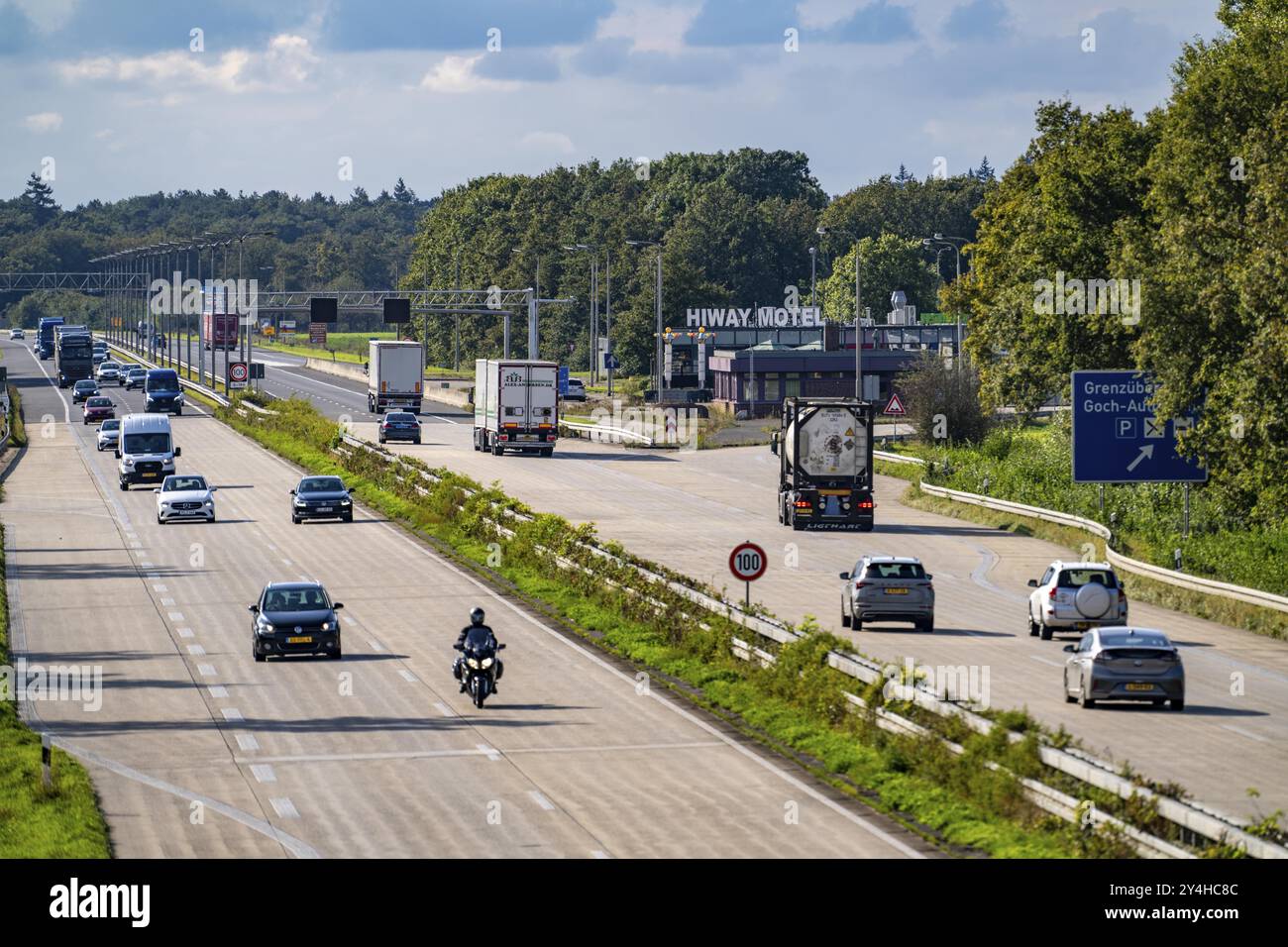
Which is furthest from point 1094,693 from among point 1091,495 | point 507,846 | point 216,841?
point 1091,495

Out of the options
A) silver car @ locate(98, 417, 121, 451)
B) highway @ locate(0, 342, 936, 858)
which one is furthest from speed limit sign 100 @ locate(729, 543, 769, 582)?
silver car @ locate(98, 417, 121, 451)

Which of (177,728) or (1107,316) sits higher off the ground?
(1107,316)

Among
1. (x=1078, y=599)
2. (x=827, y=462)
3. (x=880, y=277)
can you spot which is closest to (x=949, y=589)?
(x=1078, y=599)

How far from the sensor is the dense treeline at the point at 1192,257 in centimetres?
4669

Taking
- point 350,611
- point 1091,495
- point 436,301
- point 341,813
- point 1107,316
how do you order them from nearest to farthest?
point 341,813, point 350,611, point 1091,495, point 1107,316, point 436,301

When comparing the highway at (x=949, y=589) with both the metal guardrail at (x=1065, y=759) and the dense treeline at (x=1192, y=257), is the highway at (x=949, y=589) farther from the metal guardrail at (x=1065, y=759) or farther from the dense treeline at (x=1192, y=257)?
the dense treeline at (x=1192, y=257)

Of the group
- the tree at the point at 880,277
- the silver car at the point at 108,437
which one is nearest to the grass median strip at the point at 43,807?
the silver car at the point at 108,437

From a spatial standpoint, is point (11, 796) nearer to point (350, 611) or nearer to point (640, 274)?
point (350, 611)

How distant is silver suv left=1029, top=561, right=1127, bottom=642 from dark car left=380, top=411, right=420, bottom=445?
58.9 m

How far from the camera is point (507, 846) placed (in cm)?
2175

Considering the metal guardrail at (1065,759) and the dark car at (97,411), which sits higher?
the dark car at (97,411)

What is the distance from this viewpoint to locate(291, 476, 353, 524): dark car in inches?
2456

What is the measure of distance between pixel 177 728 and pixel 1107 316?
45832 millimetres

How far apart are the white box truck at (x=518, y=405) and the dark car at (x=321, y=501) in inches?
772
